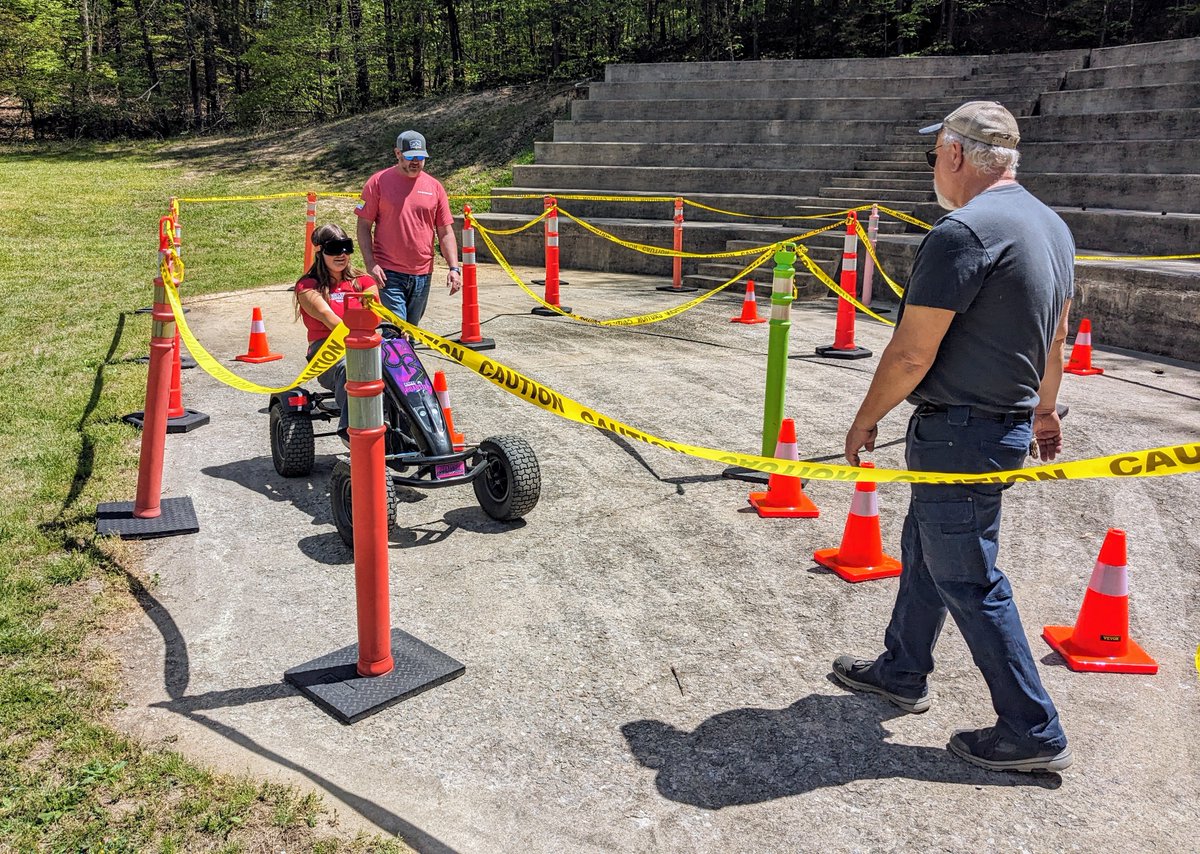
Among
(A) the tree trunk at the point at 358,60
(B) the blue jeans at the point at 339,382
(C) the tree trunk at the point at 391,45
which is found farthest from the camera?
(C) the tree trunk at the point at 391,45

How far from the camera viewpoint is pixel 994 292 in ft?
9.96

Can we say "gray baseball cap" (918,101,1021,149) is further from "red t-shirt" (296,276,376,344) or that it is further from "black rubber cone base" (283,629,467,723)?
"red t-shirt" (296,276,376,344)

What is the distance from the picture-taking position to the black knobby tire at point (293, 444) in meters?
6.08

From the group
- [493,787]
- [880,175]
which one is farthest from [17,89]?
[493,787]

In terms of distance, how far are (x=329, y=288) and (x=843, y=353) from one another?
18.4 feet

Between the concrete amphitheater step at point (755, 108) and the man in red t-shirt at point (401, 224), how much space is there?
12.6 meters

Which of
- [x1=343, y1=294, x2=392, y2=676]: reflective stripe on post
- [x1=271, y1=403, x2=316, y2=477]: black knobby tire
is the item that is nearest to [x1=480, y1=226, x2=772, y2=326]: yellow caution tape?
[x1=271, y1=403, x2=316, y2=477]: black knobby tire

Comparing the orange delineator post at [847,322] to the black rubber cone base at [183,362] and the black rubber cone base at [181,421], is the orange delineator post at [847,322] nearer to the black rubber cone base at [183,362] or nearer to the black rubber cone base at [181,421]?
the black rubber cone base at [181,421]

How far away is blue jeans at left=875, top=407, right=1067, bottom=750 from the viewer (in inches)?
125

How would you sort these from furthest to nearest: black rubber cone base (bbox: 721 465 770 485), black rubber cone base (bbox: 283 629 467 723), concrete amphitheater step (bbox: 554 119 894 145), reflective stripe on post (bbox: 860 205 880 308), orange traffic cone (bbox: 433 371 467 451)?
concrete amphitheater step (bbox: 554 119 894 145) < reflective stripe on post (bbox: 860 205 880 308) < black rubber cone base (bbox: 721 465 770 485) < orange traffic cone (bbox: 433 371 467 451) < black rubber cone base (bbox: 283 629 467 723)

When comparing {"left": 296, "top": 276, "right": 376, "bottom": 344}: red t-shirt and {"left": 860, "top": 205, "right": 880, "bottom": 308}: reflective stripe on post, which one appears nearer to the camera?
{"left": 296, "top": 276, "right": 376, "bottom": 344}: red t-shirt

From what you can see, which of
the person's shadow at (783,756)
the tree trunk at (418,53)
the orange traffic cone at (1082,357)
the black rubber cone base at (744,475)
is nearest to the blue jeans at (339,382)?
the black rubber cone base at (744,475)

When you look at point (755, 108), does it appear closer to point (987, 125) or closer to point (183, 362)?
point (183, 362)

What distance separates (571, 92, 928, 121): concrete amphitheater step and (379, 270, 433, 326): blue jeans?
12.8 meters
